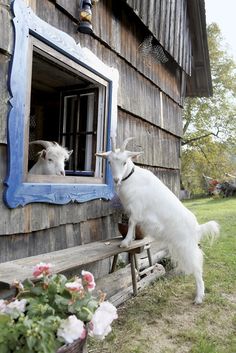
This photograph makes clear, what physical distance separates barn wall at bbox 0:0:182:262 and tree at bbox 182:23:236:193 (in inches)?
478

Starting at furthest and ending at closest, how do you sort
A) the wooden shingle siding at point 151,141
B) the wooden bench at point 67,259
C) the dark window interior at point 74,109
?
the wooden shingle siding at point 151,141 < the dark window interior at point 74,109 < the wooden bench at point 67,259

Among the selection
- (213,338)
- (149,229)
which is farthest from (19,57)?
(213,338)

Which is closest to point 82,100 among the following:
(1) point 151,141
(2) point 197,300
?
(1) point 151,141

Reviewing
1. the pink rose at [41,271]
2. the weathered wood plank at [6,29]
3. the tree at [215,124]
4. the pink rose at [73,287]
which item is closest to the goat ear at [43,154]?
the weathered wood plank at [6,29]

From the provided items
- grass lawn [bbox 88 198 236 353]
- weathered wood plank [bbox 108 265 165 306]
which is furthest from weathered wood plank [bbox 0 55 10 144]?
weathered wood plank [bbox 108 265 165 306]

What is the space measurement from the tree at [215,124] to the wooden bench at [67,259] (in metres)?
15.0

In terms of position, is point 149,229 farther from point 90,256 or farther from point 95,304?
point 95,304

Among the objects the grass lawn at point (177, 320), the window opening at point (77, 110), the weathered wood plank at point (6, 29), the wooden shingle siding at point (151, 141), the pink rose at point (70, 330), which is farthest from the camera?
the wooden shingle siding at point (151, 141)

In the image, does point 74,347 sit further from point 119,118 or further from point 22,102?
point 119,118

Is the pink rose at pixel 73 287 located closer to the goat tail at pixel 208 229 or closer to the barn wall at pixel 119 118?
the barn wall at pixel 119 118

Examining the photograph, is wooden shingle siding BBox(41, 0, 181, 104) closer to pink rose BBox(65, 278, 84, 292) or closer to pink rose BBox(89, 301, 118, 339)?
pink rose BBox(65, 278, 84, 292)

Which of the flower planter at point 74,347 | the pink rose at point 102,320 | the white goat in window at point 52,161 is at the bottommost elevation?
the flower planter at point 74,347

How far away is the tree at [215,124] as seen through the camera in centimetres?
1794

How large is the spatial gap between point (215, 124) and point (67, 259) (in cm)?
1725
